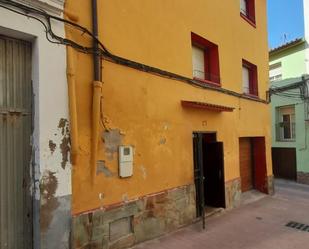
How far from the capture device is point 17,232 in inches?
154

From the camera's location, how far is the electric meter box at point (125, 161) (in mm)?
5031

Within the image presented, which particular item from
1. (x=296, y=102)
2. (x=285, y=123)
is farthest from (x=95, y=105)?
(x=285, y=123)

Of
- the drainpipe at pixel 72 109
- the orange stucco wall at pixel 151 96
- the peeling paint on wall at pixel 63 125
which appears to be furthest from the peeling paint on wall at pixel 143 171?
the peeling paint on wall at pixel 63 125

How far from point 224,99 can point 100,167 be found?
4.76 metres

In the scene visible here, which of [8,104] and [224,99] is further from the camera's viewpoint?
[224,99]

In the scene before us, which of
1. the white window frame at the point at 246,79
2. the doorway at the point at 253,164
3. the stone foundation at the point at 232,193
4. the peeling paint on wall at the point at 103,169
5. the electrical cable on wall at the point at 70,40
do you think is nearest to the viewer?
the electrical cable on wall at the point at 70,40

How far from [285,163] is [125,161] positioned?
1184 centimetres

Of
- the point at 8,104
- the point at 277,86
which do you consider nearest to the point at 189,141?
the point at 8,104

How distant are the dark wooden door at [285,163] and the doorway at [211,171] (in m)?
8.07

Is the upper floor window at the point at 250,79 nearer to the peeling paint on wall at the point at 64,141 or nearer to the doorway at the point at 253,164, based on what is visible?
the doorway at the point at 253,164

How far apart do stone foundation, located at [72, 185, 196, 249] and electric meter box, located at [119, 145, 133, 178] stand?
0.57 meters

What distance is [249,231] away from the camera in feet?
20.9

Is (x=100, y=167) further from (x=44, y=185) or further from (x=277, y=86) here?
(x=277, y=86)

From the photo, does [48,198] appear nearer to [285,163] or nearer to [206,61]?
[206,61]
